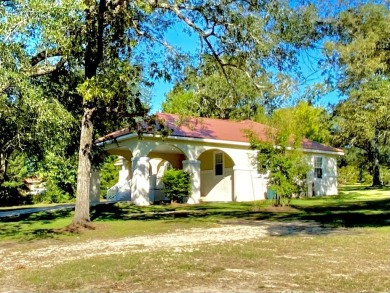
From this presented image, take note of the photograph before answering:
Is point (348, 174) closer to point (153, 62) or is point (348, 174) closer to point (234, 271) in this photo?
point (153, 62)

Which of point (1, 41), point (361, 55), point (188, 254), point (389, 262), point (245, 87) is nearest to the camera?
point (389, 262)

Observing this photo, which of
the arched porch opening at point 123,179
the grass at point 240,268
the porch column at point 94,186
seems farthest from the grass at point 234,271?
the arched porch opening at point 123,179

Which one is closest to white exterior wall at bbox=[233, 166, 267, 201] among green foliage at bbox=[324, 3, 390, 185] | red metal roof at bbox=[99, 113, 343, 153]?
red metal roof at bbox=[99, 113, 343, 153]

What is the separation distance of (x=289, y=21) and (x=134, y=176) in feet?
44.2

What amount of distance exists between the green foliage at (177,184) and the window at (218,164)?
463 cm

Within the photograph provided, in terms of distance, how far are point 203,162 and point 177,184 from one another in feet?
20.2

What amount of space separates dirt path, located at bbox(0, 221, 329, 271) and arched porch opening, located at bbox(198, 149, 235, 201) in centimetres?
1444

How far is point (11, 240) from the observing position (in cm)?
1136

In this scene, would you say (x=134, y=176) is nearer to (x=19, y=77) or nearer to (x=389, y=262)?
(x=19, y=77)

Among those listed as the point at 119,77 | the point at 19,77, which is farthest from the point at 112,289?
the point at 119,77

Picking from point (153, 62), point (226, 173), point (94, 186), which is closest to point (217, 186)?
point (226, 173)

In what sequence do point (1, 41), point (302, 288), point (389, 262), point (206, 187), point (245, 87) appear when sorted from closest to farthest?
point (302, 288) → point (389, 262) → point (1, 41) → point (245, 87) → point (206, 187)

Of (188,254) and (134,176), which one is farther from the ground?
(134,176)

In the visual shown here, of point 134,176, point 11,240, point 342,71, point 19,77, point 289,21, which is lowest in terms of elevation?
point 11,240
